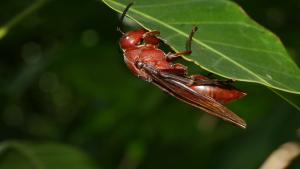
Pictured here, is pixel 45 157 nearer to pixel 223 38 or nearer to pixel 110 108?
pixel 110 108

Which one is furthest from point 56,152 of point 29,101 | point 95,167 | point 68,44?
point 29,101

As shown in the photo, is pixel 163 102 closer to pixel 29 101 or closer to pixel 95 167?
pixel 95 167

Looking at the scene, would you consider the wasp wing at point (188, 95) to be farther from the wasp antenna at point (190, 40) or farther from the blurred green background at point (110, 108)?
the blurred green background at point (110, 108)

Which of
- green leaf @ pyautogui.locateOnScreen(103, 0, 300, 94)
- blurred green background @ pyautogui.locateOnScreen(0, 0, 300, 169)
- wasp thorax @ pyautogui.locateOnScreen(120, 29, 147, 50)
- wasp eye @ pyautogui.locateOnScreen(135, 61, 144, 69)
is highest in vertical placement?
green leaf @ pyautogui.locateOnScreen(103, 0, 300, 94)

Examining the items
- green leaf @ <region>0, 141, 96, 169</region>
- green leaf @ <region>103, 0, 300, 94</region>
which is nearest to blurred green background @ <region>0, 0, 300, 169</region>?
green leaf @ <region>0, 141, 96, 169</region>

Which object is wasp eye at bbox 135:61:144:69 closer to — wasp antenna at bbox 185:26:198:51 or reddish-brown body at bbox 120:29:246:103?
reddish-brown body at bbox 120:29:246:103

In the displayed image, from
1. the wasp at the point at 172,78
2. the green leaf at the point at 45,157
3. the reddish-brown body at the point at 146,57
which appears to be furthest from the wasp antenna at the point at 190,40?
the green leaf at the point at 45,157

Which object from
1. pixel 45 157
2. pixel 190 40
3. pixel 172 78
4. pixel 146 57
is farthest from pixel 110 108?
pixel 190 40
